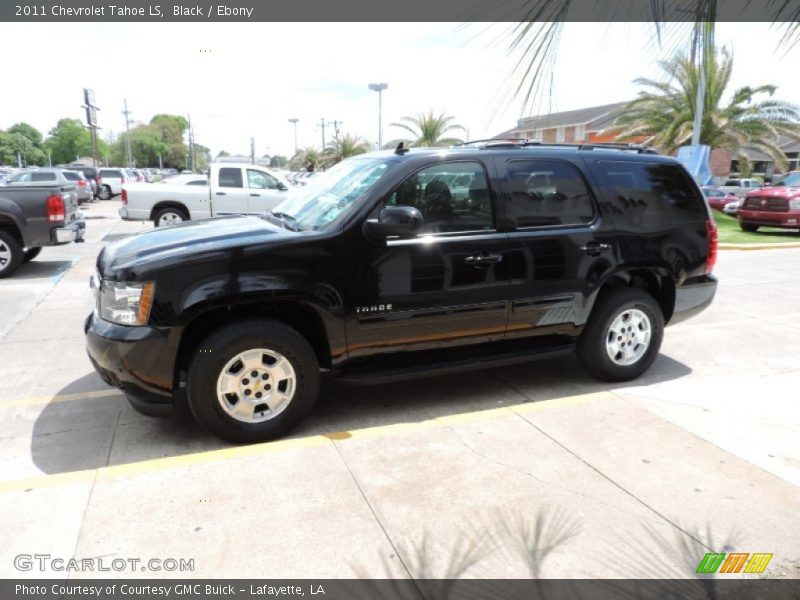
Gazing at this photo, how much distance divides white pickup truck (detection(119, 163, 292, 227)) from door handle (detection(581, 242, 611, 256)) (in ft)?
32.1

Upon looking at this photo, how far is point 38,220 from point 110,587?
8092 mm

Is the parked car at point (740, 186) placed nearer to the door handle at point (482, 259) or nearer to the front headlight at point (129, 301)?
the door handle at point (482, 259)

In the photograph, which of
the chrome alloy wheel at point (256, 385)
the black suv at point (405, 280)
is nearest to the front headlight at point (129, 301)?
the black suv at point (405, 280)

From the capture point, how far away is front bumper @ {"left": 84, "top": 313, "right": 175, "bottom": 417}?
11.1 ft

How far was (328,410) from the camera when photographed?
13.9 ft

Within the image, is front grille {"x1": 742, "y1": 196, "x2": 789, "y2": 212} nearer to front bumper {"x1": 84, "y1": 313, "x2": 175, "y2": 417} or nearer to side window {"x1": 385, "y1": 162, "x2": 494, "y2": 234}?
side window {"x1": 385, "y1": 162, "x2": 494, "y2": 234}

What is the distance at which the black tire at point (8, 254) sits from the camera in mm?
8805

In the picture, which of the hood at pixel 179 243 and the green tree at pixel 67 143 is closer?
the hood at pixel 179 243

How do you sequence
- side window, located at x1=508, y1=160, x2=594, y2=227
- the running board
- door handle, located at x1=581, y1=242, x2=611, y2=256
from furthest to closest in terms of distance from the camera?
1. door handle, located at x1=581, y1=242, x2=611, y2=256
2. side window, located at x1=508, y1=160, x2=594, y2=227
3. the running board

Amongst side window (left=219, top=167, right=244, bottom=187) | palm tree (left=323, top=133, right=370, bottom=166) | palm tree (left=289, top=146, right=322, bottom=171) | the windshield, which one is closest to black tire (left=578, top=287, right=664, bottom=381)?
the windshield

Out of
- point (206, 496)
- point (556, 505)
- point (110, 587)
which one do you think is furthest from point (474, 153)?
point (110, 587)

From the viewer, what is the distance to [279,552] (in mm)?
2654
